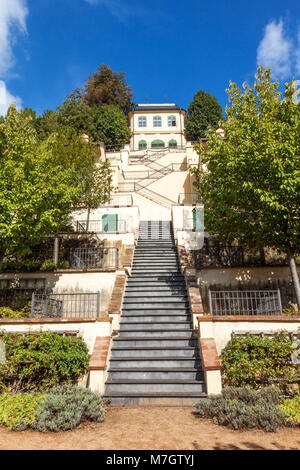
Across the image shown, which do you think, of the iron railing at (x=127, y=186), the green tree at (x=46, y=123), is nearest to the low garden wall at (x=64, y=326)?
the iron railing at (x=127, y=186)

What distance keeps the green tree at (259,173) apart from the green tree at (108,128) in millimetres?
26465

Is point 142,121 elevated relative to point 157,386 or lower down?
elevated

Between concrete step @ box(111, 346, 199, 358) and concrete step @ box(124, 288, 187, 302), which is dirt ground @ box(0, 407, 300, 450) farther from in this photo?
concrete step @ box(124, 288, 187, 302)

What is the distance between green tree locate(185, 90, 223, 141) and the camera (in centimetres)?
4431

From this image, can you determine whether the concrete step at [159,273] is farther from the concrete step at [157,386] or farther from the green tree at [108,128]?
the green tree at [108,128]

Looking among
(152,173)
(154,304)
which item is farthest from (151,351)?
(152,173)

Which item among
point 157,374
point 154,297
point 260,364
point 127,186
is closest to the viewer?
point 260,364

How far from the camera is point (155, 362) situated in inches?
358

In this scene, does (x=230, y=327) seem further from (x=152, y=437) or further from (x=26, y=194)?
(x=26, y=194)

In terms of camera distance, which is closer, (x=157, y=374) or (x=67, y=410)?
(x=67, y=410)

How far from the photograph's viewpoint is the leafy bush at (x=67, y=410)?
234 inches

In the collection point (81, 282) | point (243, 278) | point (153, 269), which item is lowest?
point (81, 282)

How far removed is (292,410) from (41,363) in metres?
6.12

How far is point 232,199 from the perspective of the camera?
492 inches
